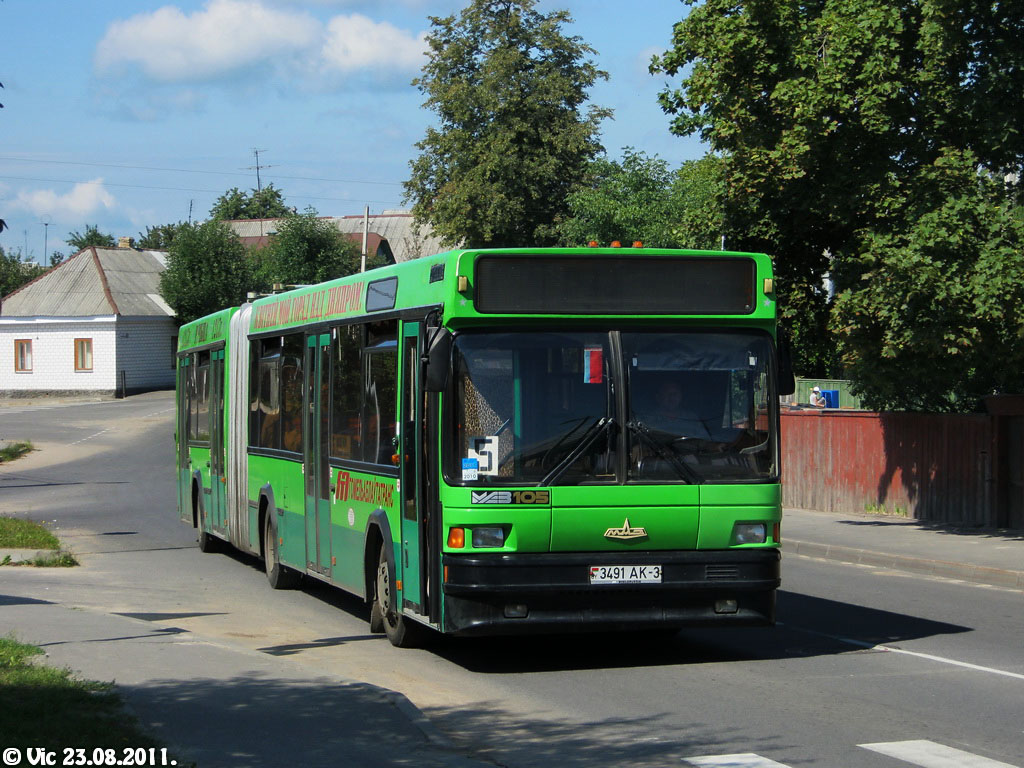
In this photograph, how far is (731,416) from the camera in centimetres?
972

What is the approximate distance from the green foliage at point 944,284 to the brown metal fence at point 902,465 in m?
2.00

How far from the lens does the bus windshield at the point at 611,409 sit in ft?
30.7

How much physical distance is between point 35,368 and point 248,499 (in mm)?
50599

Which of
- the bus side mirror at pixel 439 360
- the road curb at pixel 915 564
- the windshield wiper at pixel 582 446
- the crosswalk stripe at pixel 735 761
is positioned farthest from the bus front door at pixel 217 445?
the crosswalk stripe at pixel 735 761

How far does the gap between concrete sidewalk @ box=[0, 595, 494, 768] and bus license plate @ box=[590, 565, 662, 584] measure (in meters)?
1.87

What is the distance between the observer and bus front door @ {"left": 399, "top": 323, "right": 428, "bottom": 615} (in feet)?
32.3

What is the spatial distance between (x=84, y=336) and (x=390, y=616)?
178 feet

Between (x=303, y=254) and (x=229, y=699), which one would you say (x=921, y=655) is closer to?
(x=229, y=699)

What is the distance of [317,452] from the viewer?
42.2 feet

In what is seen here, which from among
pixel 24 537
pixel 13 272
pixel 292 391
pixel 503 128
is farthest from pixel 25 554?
pixel 13 272

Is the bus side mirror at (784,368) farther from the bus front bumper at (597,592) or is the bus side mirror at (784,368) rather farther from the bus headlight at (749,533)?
the bus front bumper at (597,592)

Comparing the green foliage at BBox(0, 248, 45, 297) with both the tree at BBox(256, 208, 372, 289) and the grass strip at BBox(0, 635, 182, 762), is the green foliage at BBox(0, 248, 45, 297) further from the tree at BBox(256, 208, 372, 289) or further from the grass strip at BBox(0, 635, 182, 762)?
the grass strip at BBox(0, 635, 182, 762)

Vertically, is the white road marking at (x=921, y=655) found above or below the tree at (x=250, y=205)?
below

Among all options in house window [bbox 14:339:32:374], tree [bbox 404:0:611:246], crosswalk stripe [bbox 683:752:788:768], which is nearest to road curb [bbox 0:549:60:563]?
crosswalk stripe [bbox 683:752:788:768]
